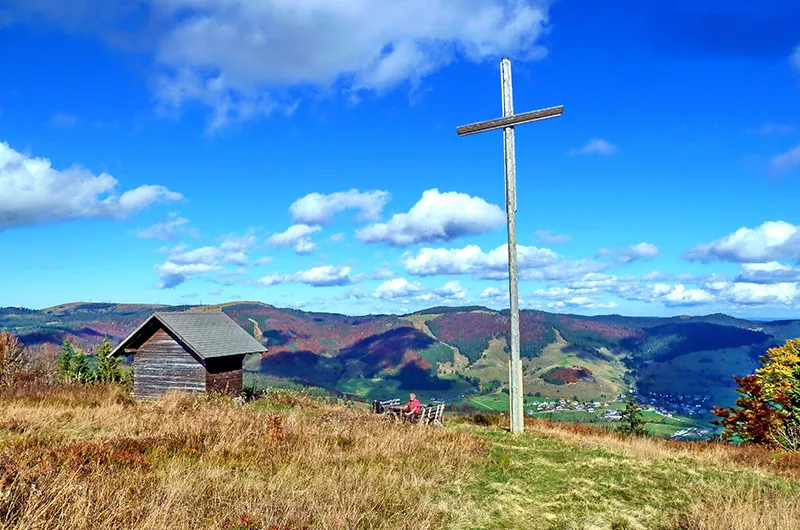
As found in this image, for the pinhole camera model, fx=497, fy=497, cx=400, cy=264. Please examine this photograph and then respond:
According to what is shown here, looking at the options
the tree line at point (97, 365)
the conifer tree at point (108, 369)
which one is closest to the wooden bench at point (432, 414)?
the tree line at point (97, 365)

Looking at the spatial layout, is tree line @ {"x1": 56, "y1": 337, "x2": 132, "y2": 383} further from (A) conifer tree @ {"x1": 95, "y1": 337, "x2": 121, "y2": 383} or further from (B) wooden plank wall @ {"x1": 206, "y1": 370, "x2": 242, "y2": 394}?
(B) wooden plank wall @ {"x1": 206, "y1": 370, "x2": 242, "y2": 394}

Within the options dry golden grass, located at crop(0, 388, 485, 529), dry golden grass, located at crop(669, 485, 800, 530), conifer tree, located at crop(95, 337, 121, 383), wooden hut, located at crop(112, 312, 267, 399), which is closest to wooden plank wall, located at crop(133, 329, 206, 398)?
wooden hut, located at crop(112, 312, 267, 399)

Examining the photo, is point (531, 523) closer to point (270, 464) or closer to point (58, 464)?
point (270, 464)

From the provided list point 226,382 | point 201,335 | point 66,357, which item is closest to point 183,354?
point 201,335

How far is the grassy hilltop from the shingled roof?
12774 millimetres

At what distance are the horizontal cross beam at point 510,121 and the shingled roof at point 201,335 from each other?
59.2ft

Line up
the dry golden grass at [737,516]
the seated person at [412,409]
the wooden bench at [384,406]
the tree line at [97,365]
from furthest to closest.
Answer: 1. the tree line at [97,365]
2. the wooden bench at [384,406]
3. the seated person at [412,409]
4. the dry golden grass at [737,516]

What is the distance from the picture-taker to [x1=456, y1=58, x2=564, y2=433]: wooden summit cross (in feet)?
46.9

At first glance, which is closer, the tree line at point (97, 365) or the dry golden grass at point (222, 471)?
the dry golden grass at point (222, 471)

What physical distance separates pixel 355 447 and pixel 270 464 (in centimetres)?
221

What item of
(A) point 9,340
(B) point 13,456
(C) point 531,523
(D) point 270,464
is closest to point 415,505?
(C) point 531,523

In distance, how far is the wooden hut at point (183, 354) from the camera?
2653cm

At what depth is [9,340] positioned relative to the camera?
39000 mm

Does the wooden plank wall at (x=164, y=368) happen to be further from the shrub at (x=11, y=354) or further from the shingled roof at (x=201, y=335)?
the shrub at (x=11, y=354)
